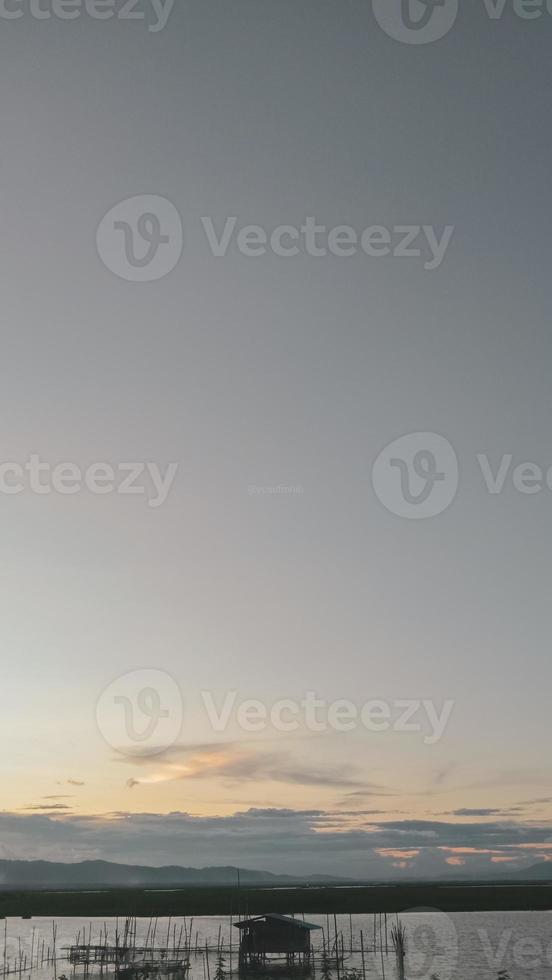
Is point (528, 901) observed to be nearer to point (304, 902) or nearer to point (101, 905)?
point (304, 902)

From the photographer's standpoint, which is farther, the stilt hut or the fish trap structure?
the fish trap structure

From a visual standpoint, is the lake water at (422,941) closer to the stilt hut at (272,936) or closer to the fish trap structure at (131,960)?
the fish trap structure at (131,960)

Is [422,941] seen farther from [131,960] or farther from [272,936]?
[272,936]

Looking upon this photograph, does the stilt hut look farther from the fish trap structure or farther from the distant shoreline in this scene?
the distant shoreline

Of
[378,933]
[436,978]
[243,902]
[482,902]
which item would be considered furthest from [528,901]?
[436,978]

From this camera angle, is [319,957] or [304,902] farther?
[304,902]
